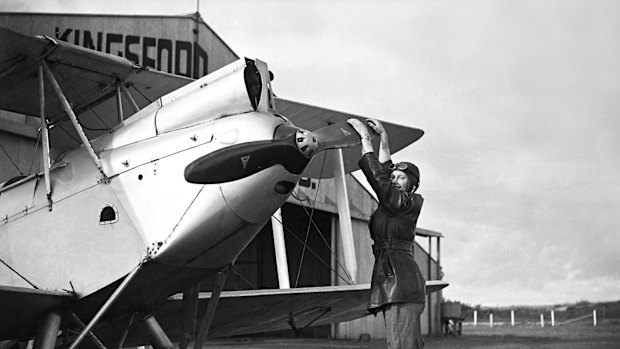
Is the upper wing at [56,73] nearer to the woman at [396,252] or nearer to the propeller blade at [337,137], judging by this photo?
the propeller blade at [337,137]

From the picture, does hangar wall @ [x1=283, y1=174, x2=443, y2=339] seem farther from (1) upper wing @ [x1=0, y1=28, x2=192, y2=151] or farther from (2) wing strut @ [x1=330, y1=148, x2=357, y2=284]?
(1) upper wing @ [x1=0, y1=28, x2=192, y2=151]

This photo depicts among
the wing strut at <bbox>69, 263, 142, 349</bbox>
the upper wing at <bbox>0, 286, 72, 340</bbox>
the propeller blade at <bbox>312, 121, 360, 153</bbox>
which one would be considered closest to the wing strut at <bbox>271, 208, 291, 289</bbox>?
the upper wing at <bbox>0, 286, 72, 340</bbox>

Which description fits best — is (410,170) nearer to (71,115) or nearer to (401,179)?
(401,179)

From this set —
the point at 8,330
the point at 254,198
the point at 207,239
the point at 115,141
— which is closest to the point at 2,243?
the point at 8,330

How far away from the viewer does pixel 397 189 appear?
13.2 feet

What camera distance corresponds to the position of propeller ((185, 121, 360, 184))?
4.59m

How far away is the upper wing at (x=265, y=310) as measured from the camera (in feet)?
20.9

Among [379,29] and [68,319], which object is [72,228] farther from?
[379,29]

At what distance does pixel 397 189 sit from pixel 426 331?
23.9 meters

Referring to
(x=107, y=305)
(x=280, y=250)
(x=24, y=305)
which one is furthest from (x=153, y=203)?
(x=280, y=250)

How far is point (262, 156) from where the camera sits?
4586 mm

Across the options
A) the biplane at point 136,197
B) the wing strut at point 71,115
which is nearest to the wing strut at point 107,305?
the biplane at point 136,197

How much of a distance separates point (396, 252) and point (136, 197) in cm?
196

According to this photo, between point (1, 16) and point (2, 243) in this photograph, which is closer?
point (2, 243)
